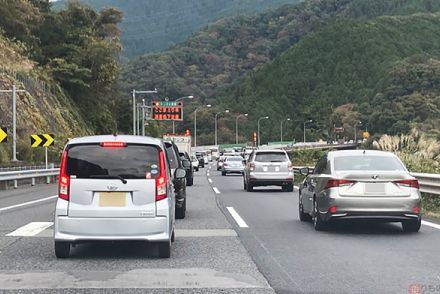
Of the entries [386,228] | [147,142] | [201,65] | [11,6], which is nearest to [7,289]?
[147,142]

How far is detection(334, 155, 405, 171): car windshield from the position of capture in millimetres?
13000

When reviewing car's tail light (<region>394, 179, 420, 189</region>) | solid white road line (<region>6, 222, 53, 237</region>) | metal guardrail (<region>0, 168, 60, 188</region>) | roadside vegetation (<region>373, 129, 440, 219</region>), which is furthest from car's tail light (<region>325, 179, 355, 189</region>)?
metal guardrail (<region>0, 168, 60, 188</region>)

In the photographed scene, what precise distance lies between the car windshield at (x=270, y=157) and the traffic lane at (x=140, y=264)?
529 inches

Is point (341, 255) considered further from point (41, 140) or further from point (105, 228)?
point (41, 140)

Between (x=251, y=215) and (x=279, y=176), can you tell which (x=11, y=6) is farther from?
(x=251, y=215)

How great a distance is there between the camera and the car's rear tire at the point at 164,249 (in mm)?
9836

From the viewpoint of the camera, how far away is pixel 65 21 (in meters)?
77.4

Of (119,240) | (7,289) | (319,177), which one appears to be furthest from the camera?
(319,177)

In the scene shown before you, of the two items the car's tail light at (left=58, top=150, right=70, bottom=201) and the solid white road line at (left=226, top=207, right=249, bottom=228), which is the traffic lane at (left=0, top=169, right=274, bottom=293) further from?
the solid white road line at (left=226, top=207, right=249, bottom=228)

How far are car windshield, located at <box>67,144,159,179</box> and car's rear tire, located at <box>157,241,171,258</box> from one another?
1.02 m

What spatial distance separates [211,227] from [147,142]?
4.59m

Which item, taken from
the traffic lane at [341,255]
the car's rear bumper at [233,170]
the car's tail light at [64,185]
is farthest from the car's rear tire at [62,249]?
the car's rear bumper at [233,170]

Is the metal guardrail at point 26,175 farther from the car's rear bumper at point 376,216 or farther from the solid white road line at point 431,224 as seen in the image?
the car's rear bumper at point 376,216

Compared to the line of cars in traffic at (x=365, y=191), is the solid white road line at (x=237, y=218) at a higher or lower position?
lower
